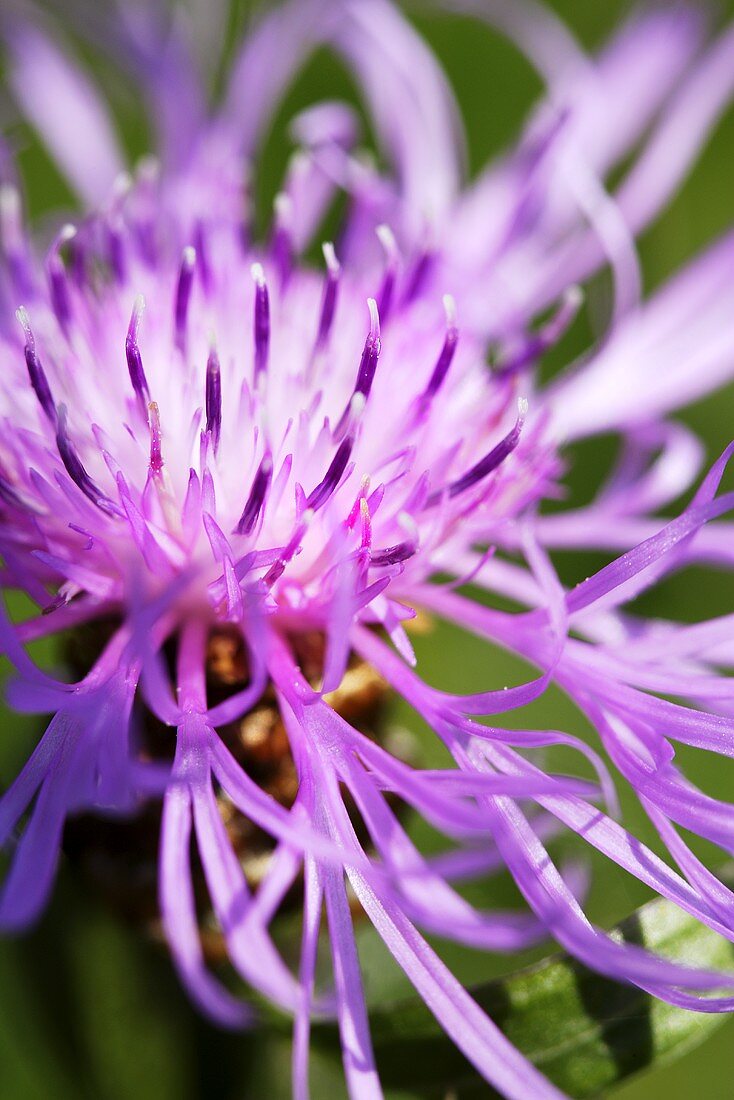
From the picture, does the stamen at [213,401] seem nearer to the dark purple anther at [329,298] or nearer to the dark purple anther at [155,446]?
the dark purple anther at [155,446]

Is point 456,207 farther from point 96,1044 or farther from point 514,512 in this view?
point 96,1044

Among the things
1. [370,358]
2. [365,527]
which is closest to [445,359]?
[370,358]

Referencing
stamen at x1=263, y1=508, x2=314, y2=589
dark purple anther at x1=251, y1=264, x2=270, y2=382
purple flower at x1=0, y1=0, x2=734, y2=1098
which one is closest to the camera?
purple flower at x1=0, y1=0, x2=734, y2=1098

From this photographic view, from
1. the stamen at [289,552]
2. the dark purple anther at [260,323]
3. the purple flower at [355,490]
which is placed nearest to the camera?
the purple flower at [355,490]

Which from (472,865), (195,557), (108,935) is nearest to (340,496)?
(195,557)

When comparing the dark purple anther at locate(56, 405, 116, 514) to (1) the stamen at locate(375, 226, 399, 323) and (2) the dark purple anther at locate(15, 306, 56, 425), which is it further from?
(1) the stamen at locate(375, 226, 399, 323)

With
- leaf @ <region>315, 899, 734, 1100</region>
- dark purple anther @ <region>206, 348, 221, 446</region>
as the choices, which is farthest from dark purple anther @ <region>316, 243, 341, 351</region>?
leaf @ <region>315, 899, 734, 1100</region>

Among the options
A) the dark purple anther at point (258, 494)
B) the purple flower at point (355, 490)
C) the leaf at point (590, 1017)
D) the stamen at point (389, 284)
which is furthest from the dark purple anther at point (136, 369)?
the leaf at point (590, 1017)
